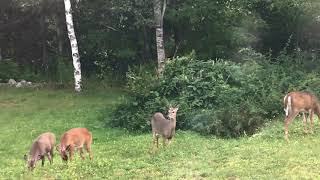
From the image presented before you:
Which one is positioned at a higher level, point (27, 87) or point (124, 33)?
point (124, 33)

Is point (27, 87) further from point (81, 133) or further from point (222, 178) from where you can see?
point (222, 178)

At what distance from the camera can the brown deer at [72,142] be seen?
38.2ft

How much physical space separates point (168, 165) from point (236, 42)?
11.5m

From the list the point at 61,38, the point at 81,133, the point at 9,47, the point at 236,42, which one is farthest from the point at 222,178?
the point at 9,47

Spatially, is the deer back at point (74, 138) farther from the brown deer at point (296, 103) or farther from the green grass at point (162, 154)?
the brown deer at point (296, 103)

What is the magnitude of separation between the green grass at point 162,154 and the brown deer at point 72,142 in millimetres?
229

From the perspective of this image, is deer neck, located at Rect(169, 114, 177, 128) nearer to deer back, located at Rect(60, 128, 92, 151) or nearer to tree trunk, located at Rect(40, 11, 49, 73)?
deer back, located at Rect(60, 128, 92, 151)

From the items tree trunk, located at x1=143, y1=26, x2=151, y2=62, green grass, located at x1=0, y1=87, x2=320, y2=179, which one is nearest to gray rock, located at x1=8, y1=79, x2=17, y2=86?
tree trunk, located at x1=143, y1=26, x2=151, y2=62

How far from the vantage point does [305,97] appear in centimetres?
1404

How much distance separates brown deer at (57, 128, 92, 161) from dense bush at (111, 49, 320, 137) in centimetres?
424

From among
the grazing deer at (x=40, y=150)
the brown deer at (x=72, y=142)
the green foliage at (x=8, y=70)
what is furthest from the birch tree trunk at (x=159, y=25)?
the grazing deer at (x=40, y=150)

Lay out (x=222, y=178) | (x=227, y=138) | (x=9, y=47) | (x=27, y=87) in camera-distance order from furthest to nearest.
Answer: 1. (x=9, y=47)
2. (x=27, y=87)
3. (x=227, y=138)
4. (x=222, y=178)

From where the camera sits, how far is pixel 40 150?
11.5 meters

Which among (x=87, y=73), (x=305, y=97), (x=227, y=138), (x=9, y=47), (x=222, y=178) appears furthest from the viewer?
(x=9, y=47)
